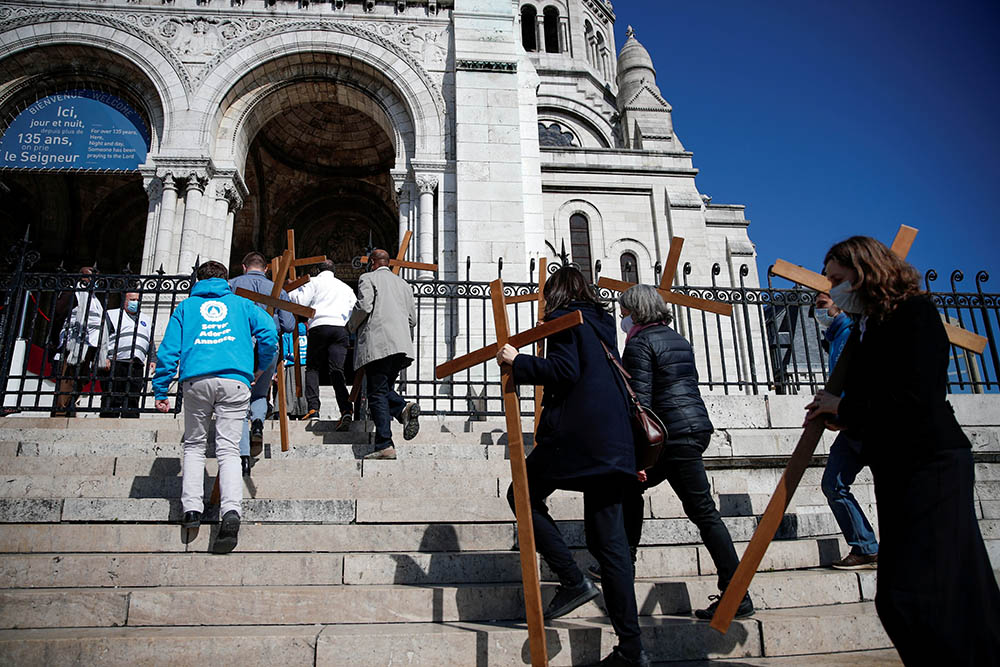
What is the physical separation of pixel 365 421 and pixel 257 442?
1.39 metres

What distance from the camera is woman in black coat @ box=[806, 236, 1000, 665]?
2.02 m

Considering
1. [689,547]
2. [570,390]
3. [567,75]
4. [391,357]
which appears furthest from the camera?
[567,75]

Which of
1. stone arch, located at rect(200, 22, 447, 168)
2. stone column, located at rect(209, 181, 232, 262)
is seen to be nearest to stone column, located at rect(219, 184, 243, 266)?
stone column, located at rect(209, 181, 232, 262)

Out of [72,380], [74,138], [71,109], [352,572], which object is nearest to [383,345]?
[352,572]

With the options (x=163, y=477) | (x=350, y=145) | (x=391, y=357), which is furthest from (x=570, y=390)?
(x=350, y=145)

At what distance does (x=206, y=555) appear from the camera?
3713 millimetres

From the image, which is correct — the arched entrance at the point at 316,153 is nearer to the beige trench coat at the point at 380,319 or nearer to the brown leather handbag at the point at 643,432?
the beige trench coat at the point at 380,319

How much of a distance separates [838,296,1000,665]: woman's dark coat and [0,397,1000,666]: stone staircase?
1199 mm

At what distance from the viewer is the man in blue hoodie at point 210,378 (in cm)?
393

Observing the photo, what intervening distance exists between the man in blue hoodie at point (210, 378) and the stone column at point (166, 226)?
7173mm

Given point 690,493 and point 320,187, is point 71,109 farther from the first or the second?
point 690,493

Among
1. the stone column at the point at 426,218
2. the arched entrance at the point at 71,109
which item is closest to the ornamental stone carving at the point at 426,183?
the stone column at the point at 426,218

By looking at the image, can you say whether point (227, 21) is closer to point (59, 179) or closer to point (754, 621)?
point (59, 179)

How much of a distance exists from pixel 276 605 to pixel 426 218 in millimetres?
8683
